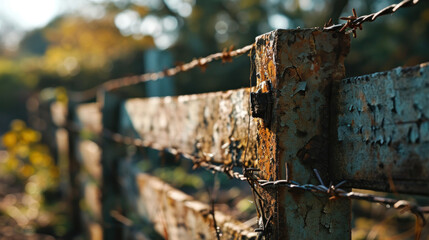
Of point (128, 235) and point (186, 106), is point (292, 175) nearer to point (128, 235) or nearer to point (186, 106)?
point (186, 106)

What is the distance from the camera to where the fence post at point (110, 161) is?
3.07 meters

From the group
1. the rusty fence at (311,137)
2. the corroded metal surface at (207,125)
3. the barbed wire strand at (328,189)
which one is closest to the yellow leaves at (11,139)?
the corroded metal surface at (207,125)

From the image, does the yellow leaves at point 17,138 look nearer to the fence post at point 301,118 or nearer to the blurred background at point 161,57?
the blurred background at point 161,57

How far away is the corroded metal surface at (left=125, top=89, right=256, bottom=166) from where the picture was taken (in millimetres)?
1264

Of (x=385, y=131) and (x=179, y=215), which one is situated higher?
(x=385, y=131)

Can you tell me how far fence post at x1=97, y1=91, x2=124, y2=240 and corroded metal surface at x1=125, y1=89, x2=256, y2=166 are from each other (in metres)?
1.01

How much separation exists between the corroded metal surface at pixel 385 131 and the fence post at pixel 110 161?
2.38 metres

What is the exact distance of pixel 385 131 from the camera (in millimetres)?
870

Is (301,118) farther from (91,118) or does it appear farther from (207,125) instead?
(91,118)

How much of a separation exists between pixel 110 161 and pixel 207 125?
1.89 m

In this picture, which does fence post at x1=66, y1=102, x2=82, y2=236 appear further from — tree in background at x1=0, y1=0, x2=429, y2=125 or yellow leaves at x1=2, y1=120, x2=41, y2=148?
tree in background at x1=0, y1=0, x2=429, y2=125

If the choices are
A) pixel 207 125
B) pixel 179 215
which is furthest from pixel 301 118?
pixel 179 215

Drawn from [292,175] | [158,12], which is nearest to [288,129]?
[292,175]

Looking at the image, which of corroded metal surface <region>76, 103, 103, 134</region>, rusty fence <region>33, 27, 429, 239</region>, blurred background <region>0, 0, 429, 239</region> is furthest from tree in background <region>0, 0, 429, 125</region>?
rusty fence <region>33, 27, 429, 239</region>
